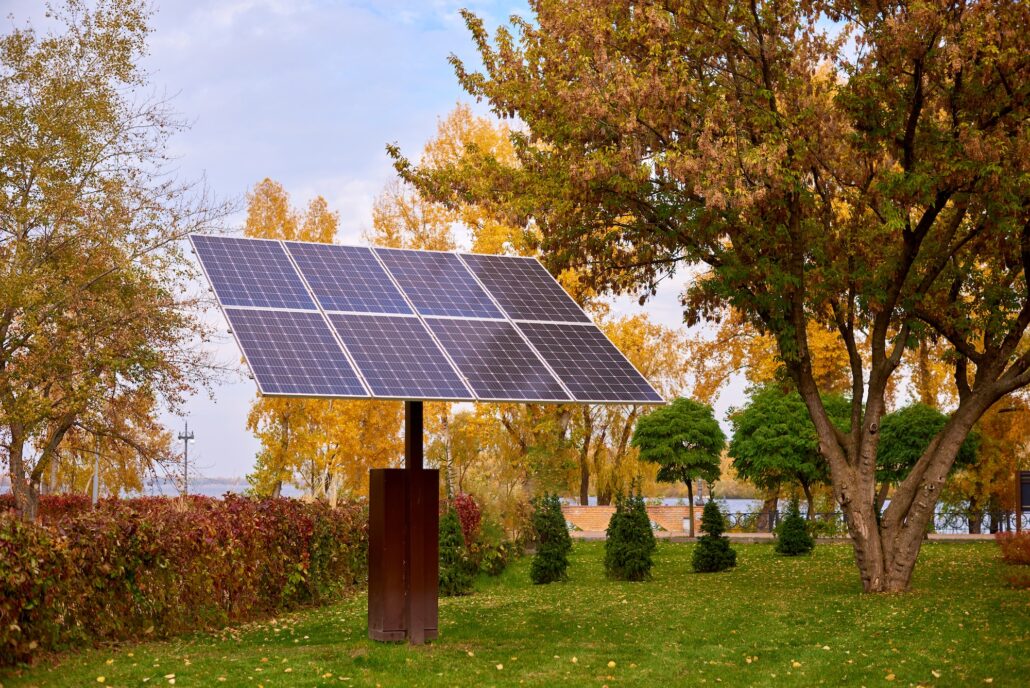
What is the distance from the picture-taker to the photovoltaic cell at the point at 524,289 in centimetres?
1263

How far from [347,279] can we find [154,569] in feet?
13.5

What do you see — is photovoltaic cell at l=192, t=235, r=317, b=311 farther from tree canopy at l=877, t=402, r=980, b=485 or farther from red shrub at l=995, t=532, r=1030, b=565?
tree canopy at l=877, t=402, r=980, b=485

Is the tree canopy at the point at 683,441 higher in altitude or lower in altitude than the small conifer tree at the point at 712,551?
higher

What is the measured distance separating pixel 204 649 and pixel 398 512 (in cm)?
269

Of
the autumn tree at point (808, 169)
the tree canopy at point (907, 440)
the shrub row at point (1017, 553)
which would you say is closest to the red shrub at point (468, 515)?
the autumn tree at point (808, 169)

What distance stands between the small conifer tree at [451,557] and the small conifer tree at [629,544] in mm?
2921

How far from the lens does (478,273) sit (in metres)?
13.2

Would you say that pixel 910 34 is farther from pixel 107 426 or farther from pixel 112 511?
pixel 107 426

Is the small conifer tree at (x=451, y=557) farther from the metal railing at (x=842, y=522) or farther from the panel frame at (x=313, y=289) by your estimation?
the metal railing at (x=842, y=522)

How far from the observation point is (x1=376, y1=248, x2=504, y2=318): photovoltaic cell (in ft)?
39.3

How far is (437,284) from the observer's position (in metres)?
12.5

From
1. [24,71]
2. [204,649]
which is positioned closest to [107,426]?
[24,71]

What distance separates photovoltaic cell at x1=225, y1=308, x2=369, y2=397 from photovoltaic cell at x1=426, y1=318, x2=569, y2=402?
50.3 inches

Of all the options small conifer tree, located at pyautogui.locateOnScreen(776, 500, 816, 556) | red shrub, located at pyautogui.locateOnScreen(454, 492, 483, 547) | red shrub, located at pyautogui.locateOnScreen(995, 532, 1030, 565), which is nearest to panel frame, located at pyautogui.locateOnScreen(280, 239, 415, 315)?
red shrub, located at pyautogui.locateOnScreen(454, 492, 483, 547)
